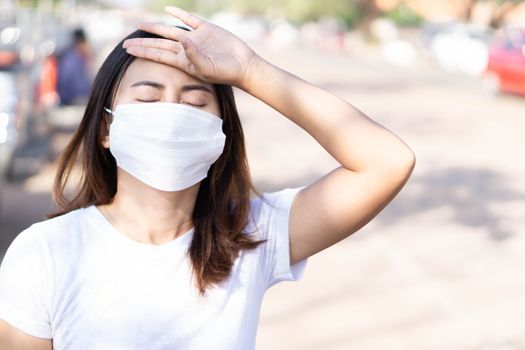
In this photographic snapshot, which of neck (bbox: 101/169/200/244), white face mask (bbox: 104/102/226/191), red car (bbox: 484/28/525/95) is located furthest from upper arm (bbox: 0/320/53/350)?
red car (bbox: 484/28/525/95)

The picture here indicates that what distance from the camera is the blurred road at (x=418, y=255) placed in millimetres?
5703

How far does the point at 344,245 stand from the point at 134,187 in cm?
566

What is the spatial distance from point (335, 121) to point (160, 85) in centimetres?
42

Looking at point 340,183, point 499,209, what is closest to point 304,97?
point 340,183

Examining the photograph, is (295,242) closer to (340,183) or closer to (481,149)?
(340,183)

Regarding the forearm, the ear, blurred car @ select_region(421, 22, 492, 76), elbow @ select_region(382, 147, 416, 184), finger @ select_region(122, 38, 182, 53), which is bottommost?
blurred car @ select_region(421, 22, 492, 76)

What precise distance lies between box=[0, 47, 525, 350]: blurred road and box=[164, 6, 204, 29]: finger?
331 centimetres

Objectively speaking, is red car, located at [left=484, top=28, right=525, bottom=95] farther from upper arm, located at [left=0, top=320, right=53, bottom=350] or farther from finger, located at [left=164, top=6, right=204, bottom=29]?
upper arm, located at [left=0, top=320, right=53, bottom=350]

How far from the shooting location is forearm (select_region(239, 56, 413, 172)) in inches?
89.4

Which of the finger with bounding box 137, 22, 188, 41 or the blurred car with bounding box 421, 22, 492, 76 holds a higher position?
the finger with bounding box 137, 22, 188, 41

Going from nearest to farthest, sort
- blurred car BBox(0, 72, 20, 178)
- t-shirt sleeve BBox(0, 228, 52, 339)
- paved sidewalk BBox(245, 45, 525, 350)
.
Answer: t-shirt sleeve BBox(0, 228, 52, 339) → paved sidewalk BBox(245, 45, 525, 350) → blurred car BBox(0, 72, 20, 178)

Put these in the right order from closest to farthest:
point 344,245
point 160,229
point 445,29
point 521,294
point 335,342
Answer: point 160,229 → point 335,342 → point 521,294 → point 344,245 → point 445,29

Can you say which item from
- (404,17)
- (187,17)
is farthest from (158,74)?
(404,17)

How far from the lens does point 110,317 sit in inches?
81.6
